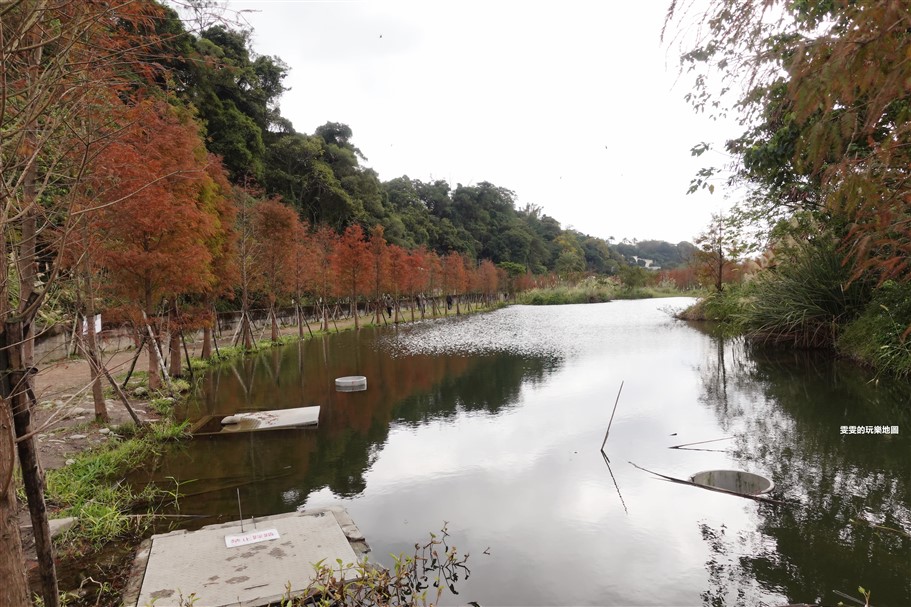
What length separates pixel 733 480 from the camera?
5410mm

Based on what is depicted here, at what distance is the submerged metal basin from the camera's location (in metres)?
5.29

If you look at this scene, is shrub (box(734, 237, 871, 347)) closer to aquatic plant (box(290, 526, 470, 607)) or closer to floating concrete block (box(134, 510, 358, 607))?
aquatic plant (box(290, 526, 470, 607))

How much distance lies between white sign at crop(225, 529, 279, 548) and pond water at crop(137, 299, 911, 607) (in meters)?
0.80

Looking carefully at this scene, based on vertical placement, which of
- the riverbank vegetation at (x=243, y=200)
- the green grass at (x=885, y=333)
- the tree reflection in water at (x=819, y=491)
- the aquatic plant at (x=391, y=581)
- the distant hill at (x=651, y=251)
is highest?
the distant hill at (x=651, y=251)

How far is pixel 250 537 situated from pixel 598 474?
3596 mm

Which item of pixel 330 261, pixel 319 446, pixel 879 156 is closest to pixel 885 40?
pixel 879 156

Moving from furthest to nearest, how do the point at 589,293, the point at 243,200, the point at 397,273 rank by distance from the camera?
the point at 589,293
the point at 397,273
the point at 243,200

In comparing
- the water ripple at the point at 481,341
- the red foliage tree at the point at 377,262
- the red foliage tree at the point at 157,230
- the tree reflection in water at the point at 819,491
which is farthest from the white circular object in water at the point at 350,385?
the red foliage tree at the point at 377,262

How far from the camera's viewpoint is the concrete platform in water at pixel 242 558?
131 inches

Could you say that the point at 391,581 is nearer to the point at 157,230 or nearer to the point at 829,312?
the point at 157,230

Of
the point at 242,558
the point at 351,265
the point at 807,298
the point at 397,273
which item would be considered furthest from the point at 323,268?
the point at 242,558

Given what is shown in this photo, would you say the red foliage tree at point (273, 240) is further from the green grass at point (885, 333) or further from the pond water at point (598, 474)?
the green grass at point (885, 333)

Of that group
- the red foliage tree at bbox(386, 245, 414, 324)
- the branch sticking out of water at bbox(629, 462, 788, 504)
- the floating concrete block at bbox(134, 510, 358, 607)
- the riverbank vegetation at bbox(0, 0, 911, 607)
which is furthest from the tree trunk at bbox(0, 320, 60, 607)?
the red foliage tree at bbox(386, 245, 414, 324)

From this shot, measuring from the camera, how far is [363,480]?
589 cm
